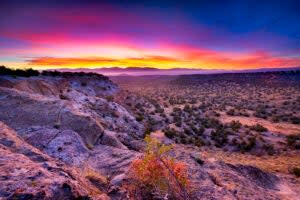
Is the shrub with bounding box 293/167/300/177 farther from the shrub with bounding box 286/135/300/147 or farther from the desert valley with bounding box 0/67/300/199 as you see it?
the shrub with bounding box 286/135/300/147

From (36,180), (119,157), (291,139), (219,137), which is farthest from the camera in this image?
(219,137)

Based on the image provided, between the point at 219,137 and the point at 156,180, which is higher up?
the point at 156,180

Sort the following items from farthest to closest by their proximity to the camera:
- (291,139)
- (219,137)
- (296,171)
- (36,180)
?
(219,137), (291,139), (296,171), (36,180)

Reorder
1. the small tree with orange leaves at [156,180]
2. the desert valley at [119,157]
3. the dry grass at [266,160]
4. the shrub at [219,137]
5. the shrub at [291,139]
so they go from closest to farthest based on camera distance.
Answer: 1. the desert valley at [119,157]
2. the small tree with orange leaves at [156,180]
3. the dry grass at [266,160]
4. the shrub at [291,139]
5. the shrub at [219,137]

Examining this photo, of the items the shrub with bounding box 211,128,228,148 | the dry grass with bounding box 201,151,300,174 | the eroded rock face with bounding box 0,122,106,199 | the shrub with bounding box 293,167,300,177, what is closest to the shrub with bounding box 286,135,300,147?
the dry grass with bounding box 201,151,300,174

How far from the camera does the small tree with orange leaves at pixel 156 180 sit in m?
6.18

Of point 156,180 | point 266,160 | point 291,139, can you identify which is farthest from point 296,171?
point 156,180

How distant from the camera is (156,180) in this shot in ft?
21.1

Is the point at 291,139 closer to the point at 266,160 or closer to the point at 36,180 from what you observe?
the point at 266,160

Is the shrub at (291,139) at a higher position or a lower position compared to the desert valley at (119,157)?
lower

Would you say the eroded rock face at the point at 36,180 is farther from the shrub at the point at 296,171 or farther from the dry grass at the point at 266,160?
the shrub at the point at 296,171

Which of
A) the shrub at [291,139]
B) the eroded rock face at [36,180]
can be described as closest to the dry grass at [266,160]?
the shrub at [291,139]

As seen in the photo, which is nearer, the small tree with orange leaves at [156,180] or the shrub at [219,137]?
the small tree with orange leaves at [156,180]

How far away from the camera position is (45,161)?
6.41 meters
